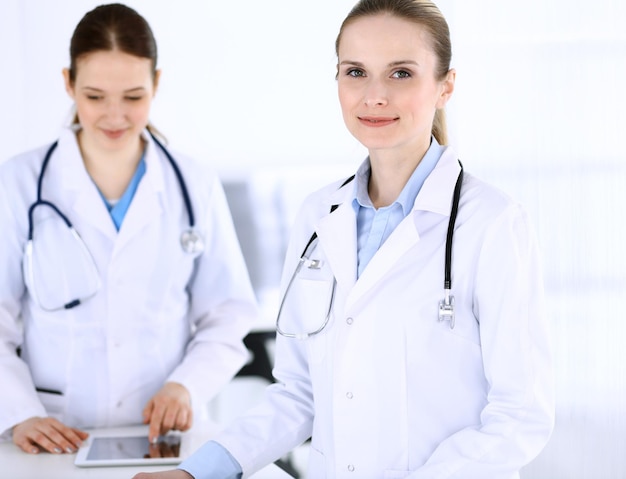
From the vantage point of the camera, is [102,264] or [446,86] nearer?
[446,86]

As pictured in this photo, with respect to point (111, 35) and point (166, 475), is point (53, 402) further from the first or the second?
point (111, 35)

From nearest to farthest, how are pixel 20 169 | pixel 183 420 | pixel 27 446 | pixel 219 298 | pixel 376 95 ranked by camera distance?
1. pixel 376 95
2. pixel 27 446
3. pixel 183 420
4. pixel 20 169
5. pixel 219 298

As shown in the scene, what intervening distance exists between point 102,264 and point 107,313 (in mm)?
110

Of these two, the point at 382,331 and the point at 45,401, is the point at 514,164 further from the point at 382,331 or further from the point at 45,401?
the point at 45,401

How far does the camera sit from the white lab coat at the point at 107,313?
1.91m

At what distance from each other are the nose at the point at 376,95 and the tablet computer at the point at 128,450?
2.62ft

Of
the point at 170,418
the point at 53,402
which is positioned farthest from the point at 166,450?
the point at 53,402

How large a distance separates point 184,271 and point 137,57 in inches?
19.6

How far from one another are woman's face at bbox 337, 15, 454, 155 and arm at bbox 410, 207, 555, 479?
0.76 feet

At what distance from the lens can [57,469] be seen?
64.6 inches

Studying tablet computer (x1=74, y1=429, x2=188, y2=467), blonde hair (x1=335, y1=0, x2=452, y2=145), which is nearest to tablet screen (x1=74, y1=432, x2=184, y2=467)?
tablet computer (x1=74, y1=429, x2=188, y2=467)

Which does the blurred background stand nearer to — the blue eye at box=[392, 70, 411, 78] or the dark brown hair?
the dark brown hair

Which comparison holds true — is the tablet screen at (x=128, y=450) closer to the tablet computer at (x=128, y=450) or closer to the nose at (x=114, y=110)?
the tablet computer at (x=128, y=450)

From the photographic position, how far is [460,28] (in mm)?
2127
